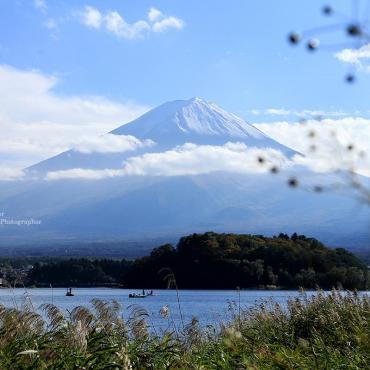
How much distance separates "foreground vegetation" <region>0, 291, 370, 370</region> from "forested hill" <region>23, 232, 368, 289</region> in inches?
833

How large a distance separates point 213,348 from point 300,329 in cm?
181

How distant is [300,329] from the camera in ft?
32.1

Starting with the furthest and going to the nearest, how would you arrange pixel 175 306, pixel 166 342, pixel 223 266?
pixel 223 266
pixel 175 306
pixel 166 342

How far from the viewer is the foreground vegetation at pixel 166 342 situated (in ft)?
21.3

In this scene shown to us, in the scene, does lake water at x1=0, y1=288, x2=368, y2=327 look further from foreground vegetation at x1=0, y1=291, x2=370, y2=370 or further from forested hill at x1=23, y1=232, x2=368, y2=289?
forested hill at x1=23, y1=232, x2=368, y2=289

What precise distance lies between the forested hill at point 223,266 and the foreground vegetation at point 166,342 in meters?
21.1

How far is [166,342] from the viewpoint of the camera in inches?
291

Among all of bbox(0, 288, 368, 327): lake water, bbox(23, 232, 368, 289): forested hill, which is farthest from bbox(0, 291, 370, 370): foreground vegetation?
bbox(23, 232, 368, 289): forested hill

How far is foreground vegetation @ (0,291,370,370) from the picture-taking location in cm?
648

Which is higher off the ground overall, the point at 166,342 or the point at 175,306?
the point at 166,342

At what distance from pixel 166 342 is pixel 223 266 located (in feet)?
115

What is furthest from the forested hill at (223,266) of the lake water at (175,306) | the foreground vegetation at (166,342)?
the foreground vegetation at (166,342)

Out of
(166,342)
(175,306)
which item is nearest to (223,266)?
(175,306)

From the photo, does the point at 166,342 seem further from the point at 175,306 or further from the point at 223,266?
the point at 223,266
